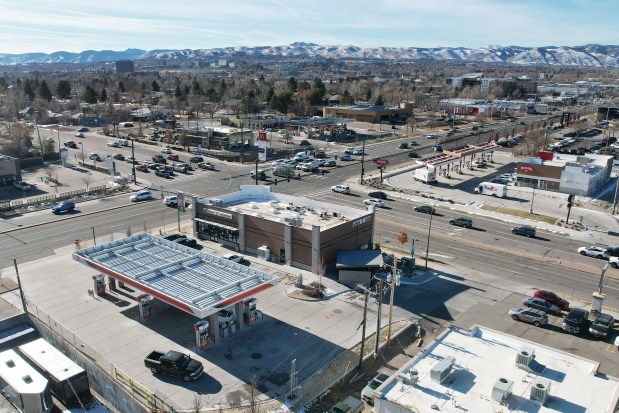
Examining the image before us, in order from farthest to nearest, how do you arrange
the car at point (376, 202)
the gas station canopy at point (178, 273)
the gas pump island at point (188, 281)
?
the car at point (376, 202) < the gas pump island at point (188, 281) < the gas station canopy at point (178, 273)

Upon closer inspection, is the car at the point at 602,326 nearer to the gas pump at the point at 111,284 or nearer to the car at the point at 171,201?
the gas pump at the point at 111,284

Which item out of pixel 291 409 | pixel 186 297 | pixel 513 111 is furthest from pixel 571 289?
pixel 513 111

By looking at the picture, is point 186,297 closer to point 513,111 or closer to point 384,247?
point 384,247

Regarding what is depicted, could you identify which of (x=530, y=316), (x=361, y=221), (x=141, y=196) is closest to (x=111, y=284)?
(x=361, y=221)

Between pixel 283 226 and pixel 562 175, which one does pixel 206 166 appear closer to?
pixel 283 226

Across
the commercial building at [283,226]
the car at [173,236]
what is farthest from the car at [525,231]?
the car at [173,236]

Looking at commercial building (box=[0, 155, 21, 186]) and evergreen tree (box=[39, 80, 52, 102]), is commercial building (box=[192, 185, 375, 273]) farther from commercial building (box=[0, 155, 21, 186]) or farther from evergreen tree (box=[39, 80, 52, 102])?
evergreen tree (box=[39, 80, 52, 102])
